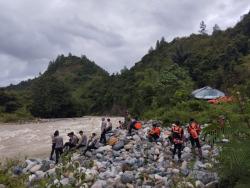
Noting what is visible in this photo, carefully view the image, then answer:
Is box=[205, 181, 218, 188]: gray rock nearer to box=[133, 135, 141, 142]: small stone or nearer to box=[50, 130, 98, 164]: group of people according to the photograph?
box=[50, 130, 98, 164]: group of people

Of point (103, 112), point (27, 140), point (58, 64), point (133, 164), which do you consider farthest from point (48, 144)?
point (58, 64)

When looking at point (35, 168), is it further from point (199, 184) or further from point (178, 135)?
point (199, 184)

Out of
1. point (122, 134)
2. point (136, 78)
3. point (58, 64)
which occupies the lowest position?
point (122, 134)

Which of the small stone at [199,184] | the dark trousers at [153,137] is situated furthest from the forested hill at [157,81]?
the small stone at [199,184]

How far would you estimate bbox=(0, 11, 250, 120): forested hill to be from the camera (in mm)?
44500

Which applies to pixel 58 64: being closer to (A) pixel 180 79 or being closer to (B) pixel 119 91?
(B) pixel 119 91

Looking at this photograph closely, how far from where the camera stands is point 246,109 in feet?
17.2

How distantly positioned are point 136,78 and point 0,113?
20875 mm

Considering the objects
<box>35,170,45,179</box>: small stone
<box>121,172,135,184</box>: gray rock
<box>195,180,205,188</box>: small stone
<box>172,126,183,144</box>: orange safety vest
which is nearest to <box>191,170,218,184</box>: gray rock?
<box>195,180,205,188</box>: small stone

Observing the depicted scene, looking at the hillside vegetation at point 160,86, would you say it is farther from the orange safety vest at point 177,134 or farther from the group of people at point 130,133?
the orange safety vest at point 177,134

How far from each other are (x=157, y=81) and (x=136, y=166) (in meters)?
32.2

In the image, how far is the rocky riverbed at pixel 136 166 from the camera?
13717mm

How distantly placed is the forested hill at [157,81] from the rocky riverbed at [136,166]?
40.2 feet

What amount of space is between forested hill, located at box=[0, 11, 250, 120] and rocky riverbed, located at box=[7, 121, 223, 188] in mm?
12254
